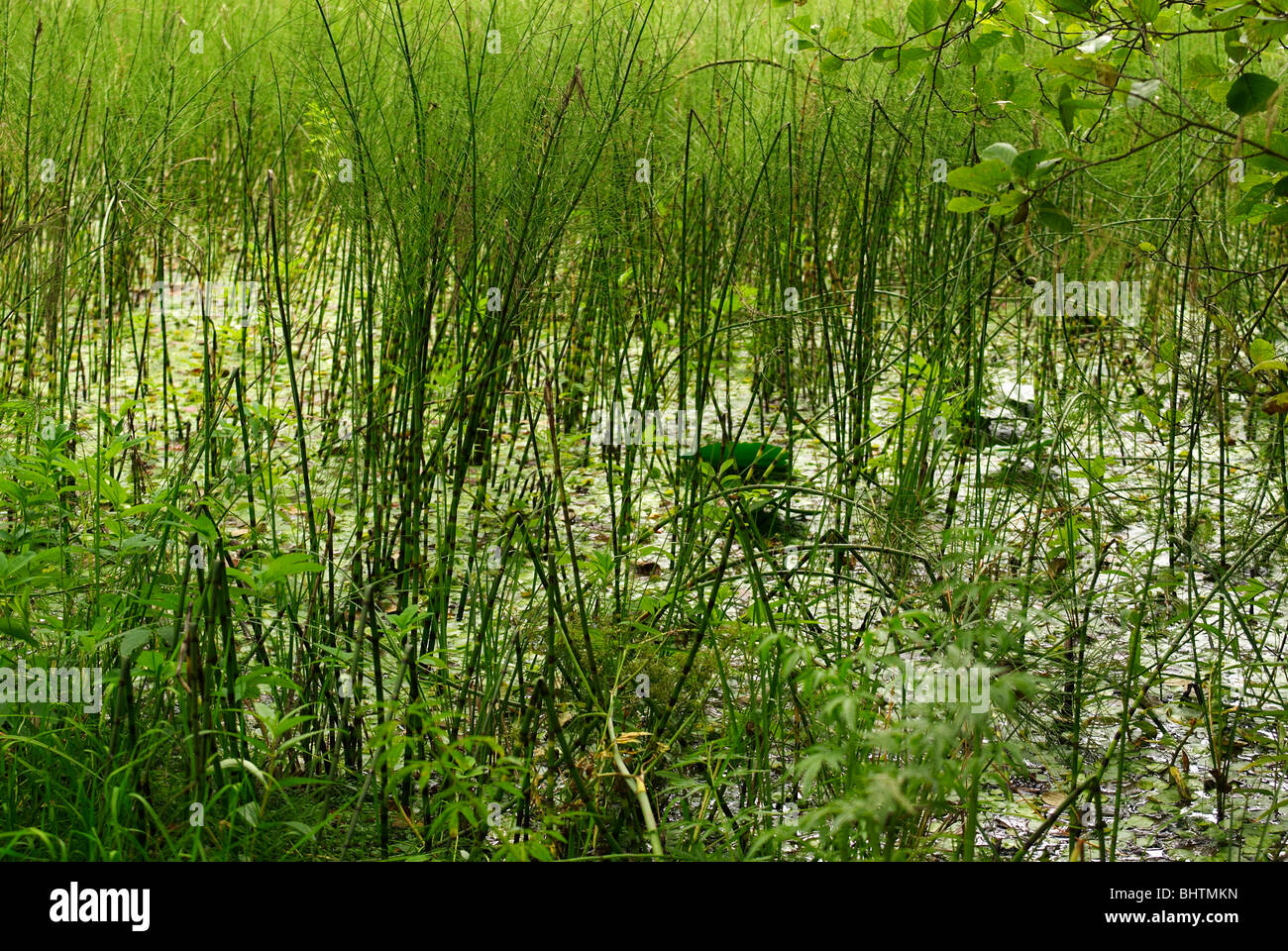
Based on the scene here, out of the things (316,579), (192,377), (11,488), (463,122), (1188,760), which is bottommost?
(1188,760)

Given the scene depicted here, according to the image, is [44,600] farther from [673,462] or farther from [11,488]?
[673,462]

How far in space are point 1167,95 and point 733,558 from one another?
2.33 m

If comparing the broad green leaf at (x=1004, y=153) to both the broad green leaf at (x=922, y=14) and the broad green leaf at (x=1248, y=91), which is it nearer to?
the broad green leaf at (x=1248, y=91)

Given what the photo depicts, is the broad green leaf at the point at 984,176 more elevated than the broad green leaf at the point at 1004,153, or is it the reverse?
the broad green leaf at the point at 1004,153

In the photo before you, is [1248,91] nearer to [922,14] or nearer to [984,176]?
[984,176]

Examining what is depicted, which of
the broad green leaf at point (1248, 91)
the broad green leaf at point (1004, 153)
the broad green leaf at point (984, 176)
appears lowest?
the broad green leaf at point (984, 176)

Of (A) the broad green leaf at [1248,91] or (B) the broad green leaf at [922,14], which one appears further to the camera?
(B) the broad green leaf at [922,14]

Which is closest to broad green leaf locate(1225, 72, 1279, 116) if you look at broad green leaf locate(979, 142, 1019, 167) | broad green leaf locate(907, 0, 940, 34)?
broad green leaf locate(979, 142, 1019, 167)

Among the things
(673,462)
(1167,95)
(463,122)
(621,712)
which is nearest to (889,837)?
(621,712)

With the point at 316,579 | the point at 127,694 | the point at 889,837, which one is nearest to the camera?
the point at 889,837

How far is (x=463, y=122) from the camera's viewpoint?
2.18m

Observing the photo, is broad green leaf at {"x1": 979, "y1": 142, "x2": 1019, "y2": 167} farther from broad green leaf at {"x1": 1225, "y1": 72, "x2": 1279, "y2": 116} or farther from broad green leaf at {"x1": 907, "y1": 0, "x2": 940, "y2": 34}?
broad green leaf at {"x1": 907, "y1": 0, "x2": 940, "y2": 34}

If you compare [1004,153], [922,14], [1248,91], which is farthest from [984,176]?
[922,14]

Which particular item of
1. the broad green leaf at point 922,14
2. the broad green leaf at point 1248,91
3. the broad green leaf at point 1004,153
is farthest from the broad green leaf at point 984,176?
the broad green leaf at point 922,14
